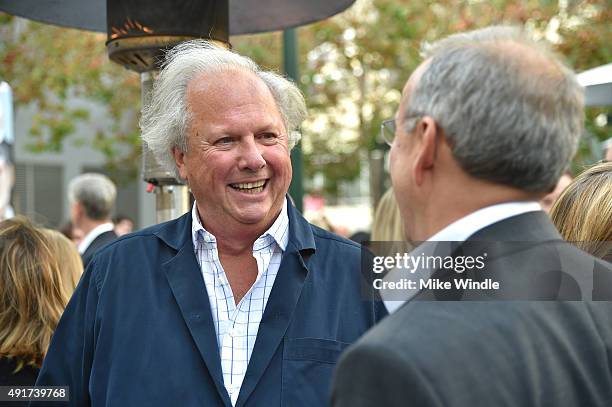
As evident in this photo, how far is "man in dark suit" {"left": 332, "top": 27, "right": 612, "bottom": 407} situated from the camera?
1406 mm

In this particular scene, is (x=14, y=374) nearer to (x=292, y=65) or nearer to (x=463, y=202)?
(x=463, y=202)

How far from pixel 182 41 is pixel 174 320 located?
1.04 metres

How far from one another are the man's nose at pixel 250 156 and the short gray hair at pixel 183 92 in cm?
20

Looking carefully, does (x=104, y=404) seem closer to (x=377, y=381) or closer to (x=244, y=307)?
(x=244, y=307)

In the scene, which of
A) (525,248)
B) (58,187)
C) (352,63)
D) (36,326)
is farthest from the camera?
(58,187)

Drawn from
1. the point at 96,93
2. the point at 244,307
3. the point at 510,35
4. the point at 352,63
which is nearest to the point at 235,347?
the point at 244,307

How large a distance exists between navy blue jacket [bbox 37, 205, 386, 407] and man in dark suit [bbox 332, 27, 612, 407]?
30.7 inches

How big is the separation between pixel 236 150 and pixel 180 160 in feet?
0.95

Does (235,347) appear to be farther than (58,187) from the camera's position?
No

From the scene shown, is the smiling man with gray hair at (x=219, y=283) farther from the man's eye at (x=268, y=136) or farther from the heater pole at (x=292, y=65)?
the heater pole at (x=292, y=65)

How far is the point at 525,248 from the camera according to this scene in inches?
61.5

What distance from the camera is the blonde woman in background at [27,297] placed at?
3016 millimetres

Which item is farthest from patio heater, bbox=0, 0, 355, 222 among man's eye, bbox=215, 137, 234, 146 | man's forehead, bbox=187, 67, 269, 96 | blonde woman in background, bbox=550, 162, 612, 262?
blonde woman in background, bbox=550, 162, 612, 262

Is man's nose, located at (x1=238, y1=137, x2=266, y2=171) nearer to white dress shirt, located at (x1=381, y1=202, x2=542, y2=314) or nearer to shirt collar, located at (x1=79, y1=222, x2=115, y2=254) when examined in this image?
white dress shirt, located at (x1=381, y1=202, x2=542, y2=314)
